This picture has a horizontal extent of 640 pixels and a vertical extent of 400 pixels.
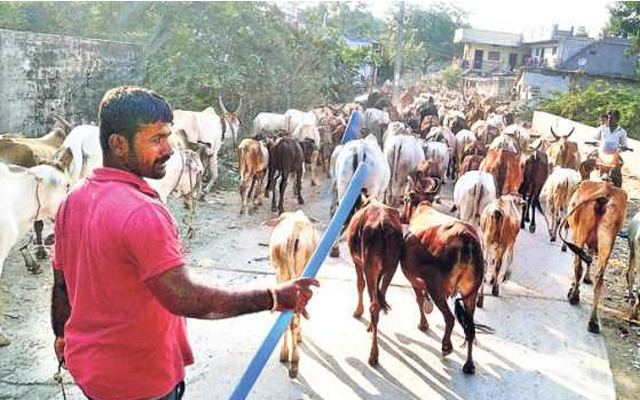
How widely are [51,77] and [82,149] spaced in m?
4.83

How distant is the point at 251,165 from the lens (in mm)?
9148

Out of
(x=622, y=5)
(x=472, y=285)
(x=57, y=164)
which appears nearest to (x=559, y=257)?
(x=472, y=285)

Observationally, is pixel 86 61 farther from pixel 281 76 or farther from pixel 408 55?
pixel 408 55

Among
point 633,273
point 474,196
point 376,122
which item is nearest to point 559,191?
point 474,196

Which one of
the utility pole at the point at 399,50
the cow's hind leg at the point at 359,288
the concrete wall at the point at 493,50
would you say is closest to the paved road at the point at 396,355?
the cow's hind leg at the point at 359,288

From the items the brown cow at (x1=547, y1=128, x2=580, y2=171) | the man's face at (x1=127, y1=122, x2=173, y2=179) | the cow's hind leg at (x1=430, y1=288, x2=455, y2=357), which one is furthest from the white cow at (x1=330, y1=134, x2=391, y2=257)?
the man's face at (x1=127, y1=122, x2=173, y2=179)

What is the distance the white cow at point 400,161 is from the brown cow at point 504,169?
3.68ft

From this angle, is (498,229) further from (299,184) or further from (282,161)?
(299,184)

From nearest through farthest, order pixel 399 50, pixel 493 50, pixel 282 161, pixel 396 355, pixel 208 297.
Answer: pixel 208 297 < pixel 396 355 < pixel 282 161 < pixel 399 50 < pixel 493 50

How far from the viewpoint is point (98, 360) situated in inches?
77.7

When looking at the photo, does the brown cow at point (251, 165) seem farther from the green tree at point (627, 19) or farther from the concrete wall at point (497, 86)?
the concrete wall at point (497, 86)

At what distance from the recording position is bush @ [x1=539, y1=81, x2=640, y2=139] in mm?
18531

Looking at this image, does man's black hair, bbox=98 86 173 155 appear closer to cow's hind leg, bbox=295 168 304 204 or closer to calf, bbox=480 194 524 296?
calf, bbox=480 194 524 296

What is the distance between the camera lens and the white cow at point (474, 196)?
714 cm
